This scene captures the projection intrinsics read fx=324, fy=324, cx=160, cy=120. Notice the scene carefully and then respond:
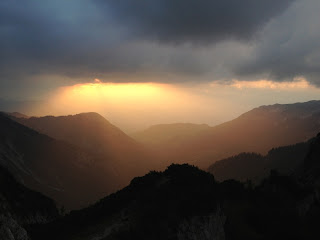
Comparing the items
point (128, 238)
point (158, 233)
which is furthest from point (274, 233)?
point (128, 238)

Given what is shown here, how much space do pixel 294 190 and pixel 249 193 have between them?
10.7 metres

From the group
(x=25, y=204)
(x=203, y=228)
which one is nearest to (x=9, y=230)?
(x=203, y=228)

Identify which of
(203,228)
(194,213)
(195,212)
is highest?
(195,212)

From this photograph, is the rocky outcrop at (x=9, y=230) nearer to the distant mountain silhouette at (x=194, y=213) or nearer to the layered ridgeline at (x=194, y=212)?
the layered ridgeline at (x=194, y=212)

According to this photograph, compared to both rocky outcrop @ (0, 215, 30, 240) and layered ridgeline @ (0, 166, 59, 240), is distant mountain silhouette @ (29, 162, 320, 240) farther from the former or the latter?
layered ridgeline @ (0, 166, 59, 240)

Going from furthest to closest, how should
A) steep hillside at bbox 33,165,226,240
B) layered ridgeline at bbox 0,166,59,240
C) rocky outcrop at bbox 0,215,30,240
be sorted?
layered ridgeline at bbox 0,166,59,240
steep hillside at bbox 33,165,226,240
rocky outcrop at bbox 0,215,30,240

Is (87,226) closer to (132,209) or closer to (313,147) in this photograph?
(132,209)

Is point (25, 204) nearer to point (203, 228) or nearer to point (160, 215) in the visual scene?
point (160, 215)

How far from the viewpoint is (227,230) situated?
57062 millimetres

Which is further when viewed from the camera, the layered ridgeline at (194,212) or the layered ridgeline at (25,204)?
the layered ridgeline at (25,204)

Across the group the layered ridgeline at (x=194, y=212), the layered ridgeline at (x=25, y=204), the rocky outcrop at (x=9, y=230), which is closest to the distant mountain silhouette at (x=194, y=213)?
the layered ridgeline at (x=194, y=212)

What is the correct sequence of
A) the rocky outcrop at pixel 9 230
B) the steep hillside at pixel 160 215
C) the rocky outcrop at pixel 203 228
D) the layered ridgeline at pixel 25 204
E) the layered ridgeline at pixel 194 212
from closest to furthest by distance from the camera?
the rocky outcrop at pixel 9 230
the steep hillside at pixel 160 215
the layered ridgeline at pixel 194 212
the rocky outcrop at pixel 203 228
the layered ridgeline at pixel 25 204

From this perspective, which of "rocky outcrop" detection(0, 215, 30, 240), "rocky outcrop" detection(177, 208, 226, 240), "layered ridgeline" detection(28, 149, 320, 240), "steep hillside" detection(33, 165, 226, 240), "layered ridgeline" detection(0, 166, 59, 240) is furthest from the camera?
"layered ridgeline" detection(0, 166, 59, 240)

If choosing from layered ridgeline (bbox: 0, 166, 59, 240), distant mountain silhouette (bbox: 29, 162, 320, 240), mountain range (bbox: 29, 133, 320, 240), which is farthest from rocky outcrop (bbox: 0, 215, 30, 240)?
layered ridgeline (bbox: 0, 166, 59, 240)
